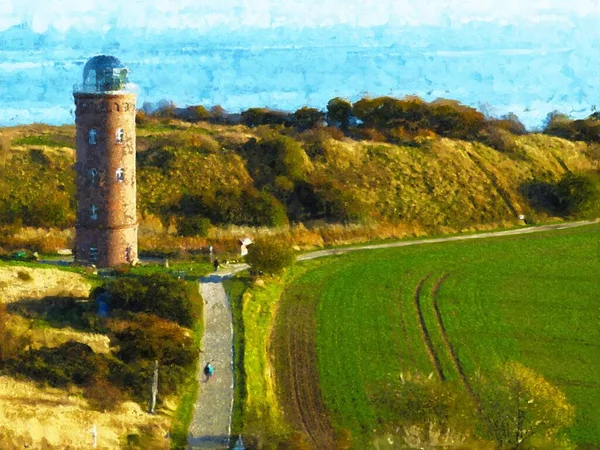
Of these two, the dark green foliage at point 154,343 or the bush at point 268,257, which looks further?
the bush at point 268,257

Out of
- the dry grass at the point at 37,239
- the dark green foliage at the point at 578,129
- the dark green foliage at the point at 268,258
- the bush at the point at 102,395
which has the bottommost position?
the bush at the point at 102,395

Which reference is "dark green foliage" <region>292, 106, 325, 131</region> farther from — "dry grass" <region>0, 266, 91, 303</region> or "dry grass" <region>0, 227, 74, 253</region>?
"dry grass" <region>0, 266, 91, 303</region>

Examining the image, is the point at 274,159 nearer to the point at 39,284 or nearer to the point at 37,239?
the point at 37,239

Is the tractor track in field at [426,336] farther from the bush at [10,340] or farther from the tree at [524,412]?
the bush at [10,340]

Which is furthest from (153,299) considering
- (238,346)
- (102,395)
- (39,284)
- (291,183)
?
(291,183)

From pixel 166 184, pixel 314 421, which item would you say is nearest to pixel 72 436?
pixel 314 421

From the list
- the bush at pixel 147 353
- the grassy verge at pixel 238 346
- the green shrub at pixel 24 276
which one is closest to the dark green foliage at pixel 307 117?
the grassy verge at pixel 238 346

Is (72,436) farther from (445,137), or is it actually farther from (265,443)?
(445,137)
